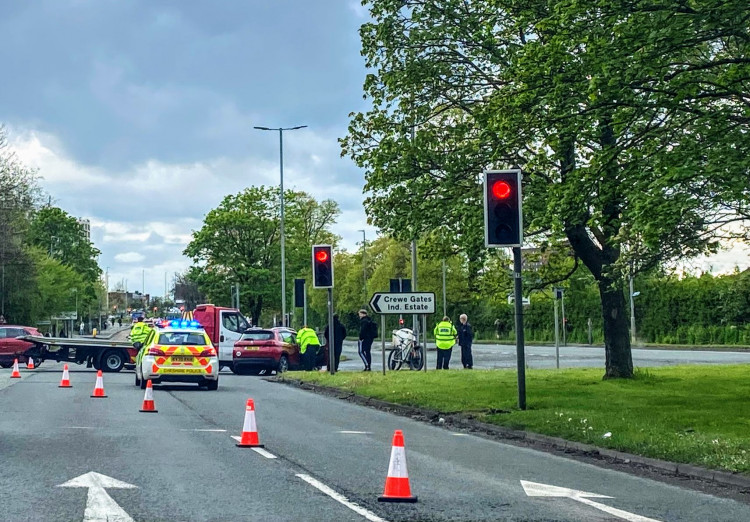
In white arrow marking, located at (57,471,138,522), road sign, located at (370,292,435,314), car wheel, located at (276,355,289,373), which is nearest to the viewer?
white arrow marking, located at (57,471,138,522)

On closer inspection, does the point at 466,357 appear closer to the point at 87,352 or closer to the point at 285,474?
the point at 87,352

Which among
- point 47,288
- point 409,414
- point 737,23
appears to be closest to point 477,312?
point 47,288

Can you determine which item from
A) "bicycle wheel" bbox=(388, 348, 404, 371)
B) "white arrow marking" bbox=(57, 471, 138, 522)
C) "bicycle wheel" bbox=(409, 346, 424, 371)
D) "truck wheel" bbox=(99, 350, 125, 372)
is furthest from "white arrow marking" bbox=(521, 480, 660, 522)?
"truck wheel" bbox=(99, 350, 125, 372)

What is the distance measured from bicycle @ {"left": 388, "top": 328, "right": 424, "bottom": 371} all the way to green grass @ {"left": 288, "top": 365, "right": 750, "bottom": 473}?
16.1 ft

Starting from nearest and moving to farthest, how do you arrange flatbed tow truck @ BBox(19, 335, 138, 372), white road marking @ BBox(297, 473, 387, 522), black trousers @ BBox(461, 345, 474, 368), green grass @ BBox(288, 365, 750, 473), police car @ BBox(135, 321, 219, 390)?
white road marking @ BBox(297, 473, 387, 522) → green grass @ BBox(288, 365, 750, 473) → police car @ BBox(135, 321, 219, 390) → black trousers @ BBox(461, 345, 474, 368) → flatbed tow truck @ BBox(19, 335, 138, 372)

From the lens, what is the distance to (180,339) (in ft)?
80.2

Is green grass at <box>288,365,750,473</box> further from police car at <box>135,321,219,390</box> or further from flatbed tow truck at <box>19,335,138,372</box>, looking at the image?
flatbed tow truck at <box>19,335,138,372</box>

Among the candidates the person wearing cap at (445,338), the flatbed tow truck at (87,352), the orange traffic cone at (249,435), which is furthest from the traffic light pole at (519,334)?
the flatbed tow truck at (87,352)

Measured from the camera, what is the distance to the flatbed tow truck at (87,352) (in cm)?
3441

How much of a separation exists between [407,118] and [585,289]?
3865 cm

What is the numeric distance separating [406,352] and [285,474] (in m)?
22.8

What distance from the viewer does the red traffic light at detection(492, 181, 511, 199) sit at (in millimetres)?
16859

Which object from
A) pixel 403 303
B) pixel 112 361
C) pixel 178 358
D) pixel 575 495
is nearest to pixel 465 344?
pixel 403 303

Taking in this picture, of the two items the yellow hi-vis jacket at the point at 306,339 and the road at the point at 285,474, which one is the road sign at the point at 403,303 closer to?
the yellow hi-vis jacket at the point at 306,339
